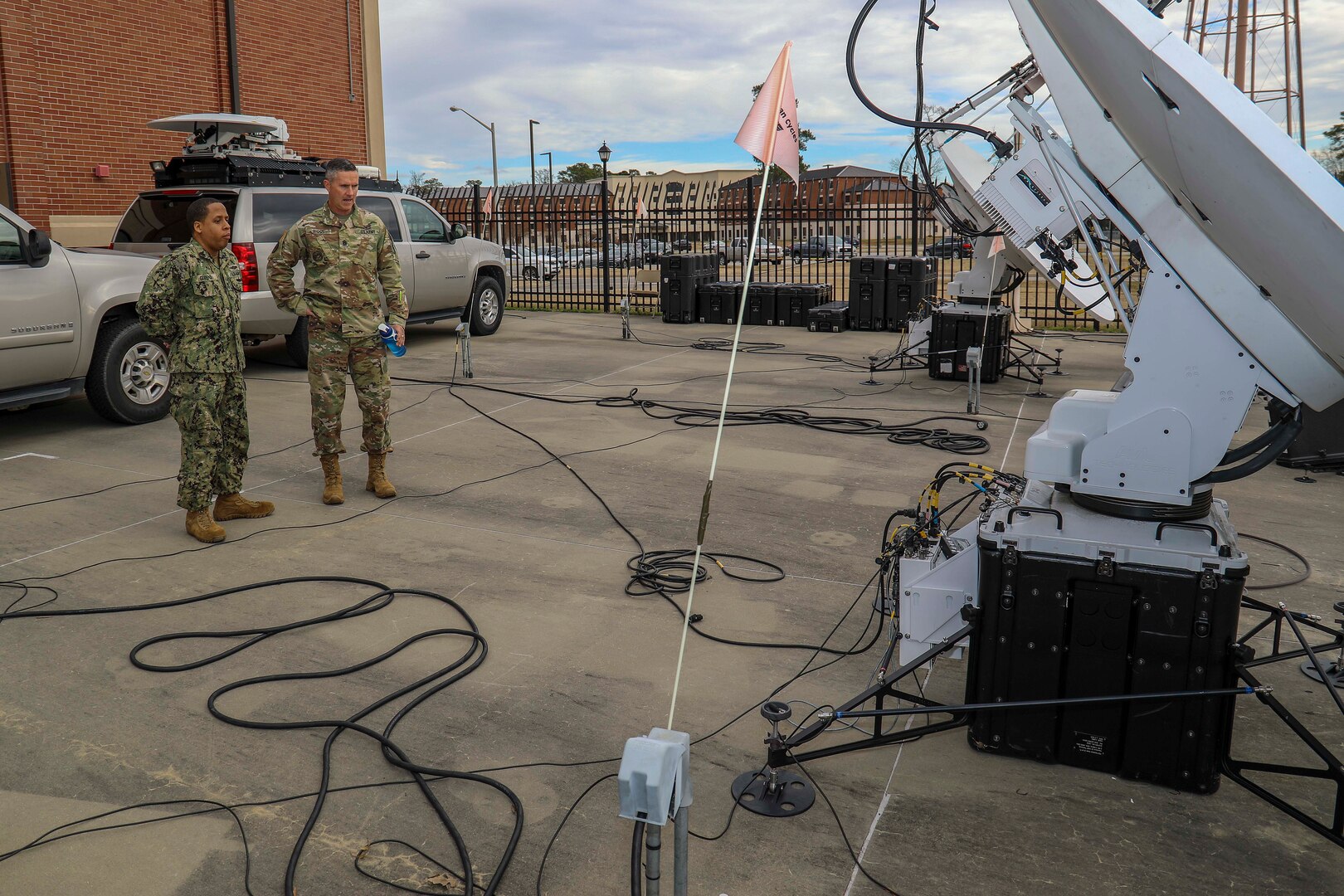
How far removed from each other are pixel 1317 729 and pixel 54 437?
8600 mm

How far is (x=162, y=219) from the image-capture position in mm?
10422

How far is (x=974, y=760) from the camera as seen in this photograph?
137 inches

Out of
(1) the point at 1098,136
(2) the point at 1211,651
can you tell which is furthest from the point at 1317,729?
(1) the point at 1098,136

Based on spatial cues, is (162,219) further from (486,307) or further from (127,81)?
(486,307)

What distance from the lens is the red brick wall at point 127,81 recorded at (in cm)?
1280

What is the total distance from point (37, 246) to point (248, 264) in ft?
9.71

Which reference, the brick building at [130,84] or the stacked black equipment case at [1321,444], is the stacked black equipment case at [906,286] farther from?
the brick building at [130,84]

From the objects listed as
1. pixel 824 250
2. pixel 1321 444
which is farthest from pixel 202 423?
pixel 824 250

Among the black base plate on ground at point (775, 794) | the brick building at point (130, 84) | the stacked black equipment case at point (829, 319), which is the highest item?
the brick building at point (130, 84)

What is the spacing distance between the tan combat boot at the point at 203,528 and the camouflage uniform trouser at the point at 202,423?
0.15ft

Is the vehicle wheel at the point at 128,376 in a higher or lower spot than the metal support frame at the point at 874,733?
higher

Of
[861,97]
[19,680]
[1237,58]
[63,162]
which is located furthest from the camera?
[1237,58]

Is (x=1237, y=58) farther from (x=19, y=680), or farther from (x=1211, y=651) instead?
(x=19, y=680)

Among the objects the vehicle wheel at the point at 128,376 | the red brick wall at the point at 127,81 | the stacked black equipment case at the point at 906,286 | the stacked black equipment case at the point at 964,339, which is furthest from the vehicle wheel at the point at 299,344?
the stacked black equipment case at the point at 906,286
